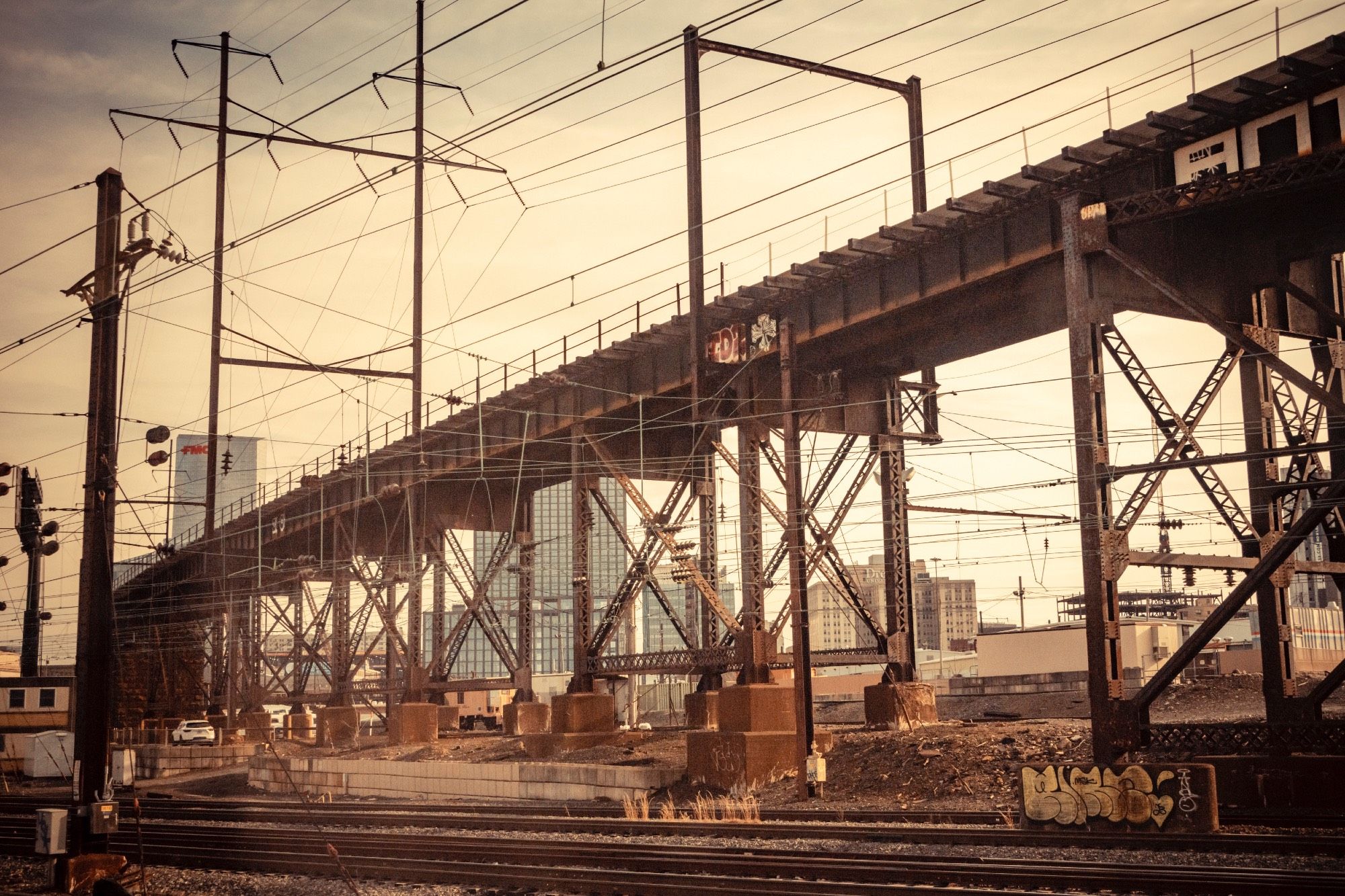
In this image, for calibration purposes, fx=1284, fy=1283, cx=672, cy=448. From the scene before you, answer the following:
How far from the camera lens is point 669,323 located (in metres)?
35.5

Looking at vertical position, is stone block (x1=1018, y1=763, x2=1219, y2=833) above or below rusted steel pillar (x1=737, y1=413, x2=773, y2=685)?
below

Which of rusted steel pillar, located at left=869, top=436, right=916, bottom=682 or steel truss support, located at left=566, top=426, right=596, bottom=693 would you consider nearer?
rusted steel pillar, located at left=869, top=436, right=916, bottom=682

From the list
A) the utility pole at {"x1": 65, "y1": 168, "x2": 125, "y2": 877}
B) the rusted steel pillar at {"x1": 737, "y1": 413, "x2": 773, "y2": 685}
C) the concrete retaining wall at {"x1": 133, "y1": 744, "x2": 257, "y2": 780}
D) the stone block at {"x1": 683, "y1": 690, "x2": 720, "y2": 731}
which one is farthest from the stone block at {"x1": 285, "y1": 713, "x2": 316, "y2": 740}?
the utility pole at {"x1": 65, "y1": 168, "x2": 125, "y2": 877}

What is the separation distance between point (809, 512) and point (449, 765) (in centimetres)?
1466

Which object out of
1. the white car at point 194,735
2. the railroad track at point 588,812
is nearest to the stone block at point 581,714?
the railroad track at point 588,812

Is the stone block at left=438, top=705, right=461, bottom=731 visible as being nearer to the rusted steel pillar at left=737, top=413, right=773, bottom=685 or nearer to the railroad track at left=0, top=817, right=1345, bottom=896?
the rusted steel pillar at left=737, top=413, right=773, bottom=685

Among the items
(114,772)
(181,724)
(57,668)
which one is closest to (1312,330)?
(114,772)

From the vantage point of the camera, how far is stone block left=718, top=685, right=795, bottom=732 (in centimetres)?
3041

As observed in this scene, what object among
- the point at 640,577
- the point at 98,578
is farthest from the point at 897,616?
the point at 98,578

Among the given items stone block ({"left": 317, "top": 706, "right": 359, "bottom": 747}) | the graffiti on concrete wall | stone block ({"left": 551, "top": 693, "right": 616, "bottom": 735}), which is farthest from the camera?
stone block ({"left": 317, "top": 706, "right": 359, "bottom": 747})

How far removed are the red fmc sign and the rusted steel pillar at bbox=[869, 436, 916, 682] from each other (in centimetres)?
456

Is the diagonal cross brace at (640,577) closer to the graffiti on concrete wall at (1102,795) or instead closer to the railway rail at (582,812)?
the railway rail at (582,812)

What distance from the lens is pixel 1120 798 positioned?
65.3 feet

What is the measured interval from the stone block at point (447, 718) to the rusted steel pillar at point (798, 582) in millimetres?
46269
